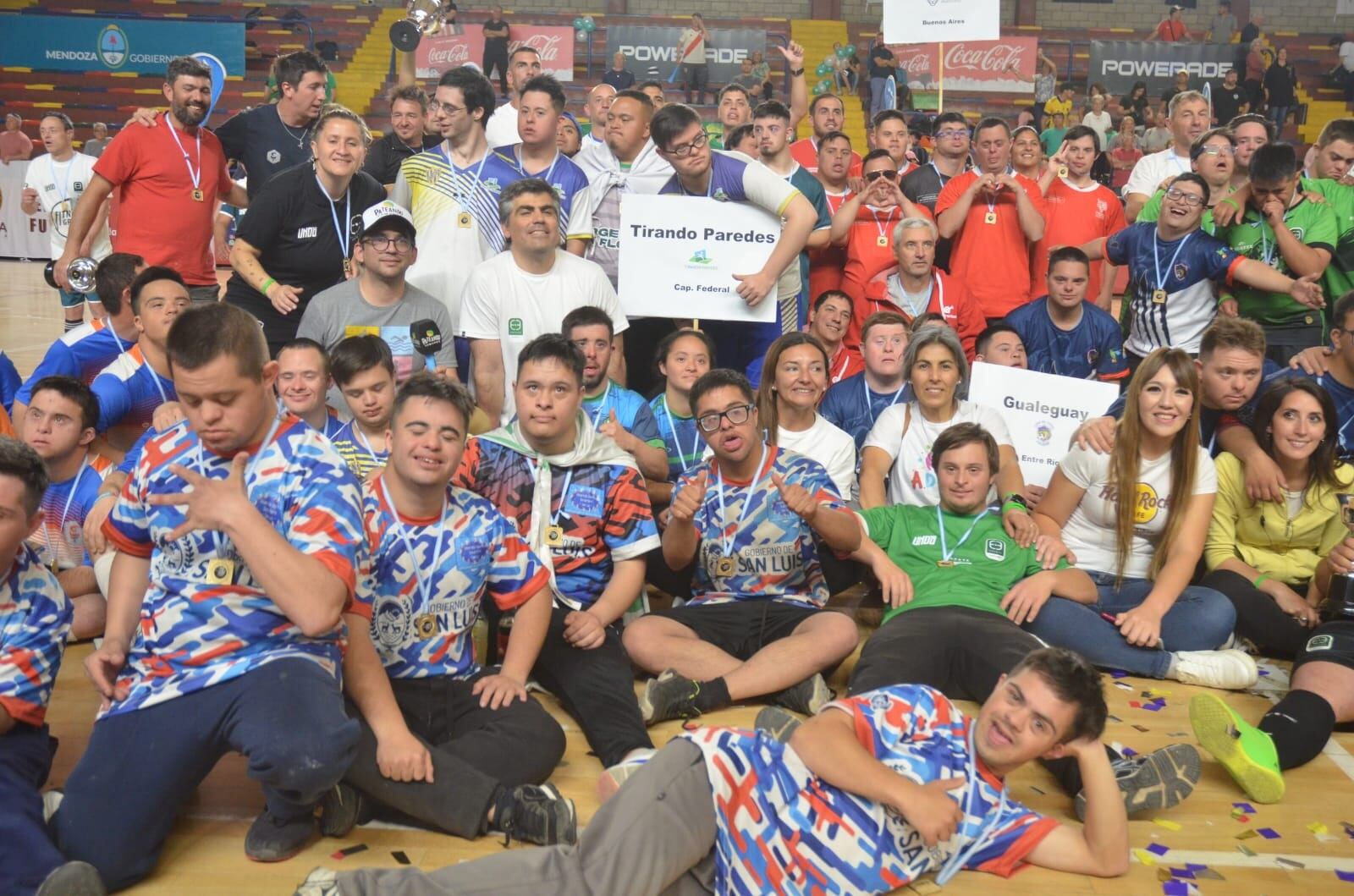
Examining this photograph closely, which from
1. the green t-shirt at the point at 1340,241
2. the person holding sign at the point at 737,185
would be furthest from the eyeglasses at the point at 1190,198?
the person holding sign at the point at 737,185

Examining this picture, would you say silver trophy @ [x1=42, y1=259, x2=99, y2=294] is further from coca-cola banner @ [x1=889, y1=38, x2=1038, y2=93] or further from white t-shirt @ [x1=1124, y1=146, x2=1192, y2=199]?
coca-cola banner @ [x1=889, y1=38, x2=1038, y2=93]

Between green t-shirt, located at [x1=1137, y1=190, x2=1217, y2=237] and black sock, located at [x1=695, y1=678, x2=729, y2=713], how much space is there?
3.75m

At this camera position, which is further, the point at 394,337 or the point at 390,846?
the point at 394,337

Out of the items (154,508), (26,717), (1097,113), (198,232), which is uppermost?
(1097,113)

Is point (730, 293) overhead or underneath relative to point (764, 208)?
underneath

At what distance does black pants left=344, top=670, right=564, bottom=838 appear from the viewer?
124 inches

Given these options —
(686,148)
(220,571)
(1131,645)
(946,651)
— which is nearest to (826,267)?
(686,148)

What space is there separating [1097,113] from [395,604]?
56.9 feet

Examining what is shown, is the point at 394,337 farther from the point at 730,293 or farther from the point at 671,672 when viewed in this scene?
the point at 671,672

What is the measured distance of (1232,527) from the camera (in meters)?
4.75

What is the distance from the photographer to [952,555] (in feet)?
14.4

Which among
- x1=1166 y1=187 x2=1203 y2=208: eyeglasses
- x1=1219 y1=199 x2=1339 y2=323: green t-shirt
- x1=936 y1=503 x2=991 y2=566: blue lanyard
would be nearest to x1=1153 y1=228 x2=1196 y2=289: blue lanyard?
x1=1166 y1=187 x2=1203 y2=208: eyeglasses

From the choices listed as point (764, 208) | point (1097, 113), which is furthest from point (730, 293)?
point (1097, 113)

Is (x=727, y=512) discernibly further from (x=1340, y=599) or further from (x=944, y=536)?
(x=1340, y=599)
